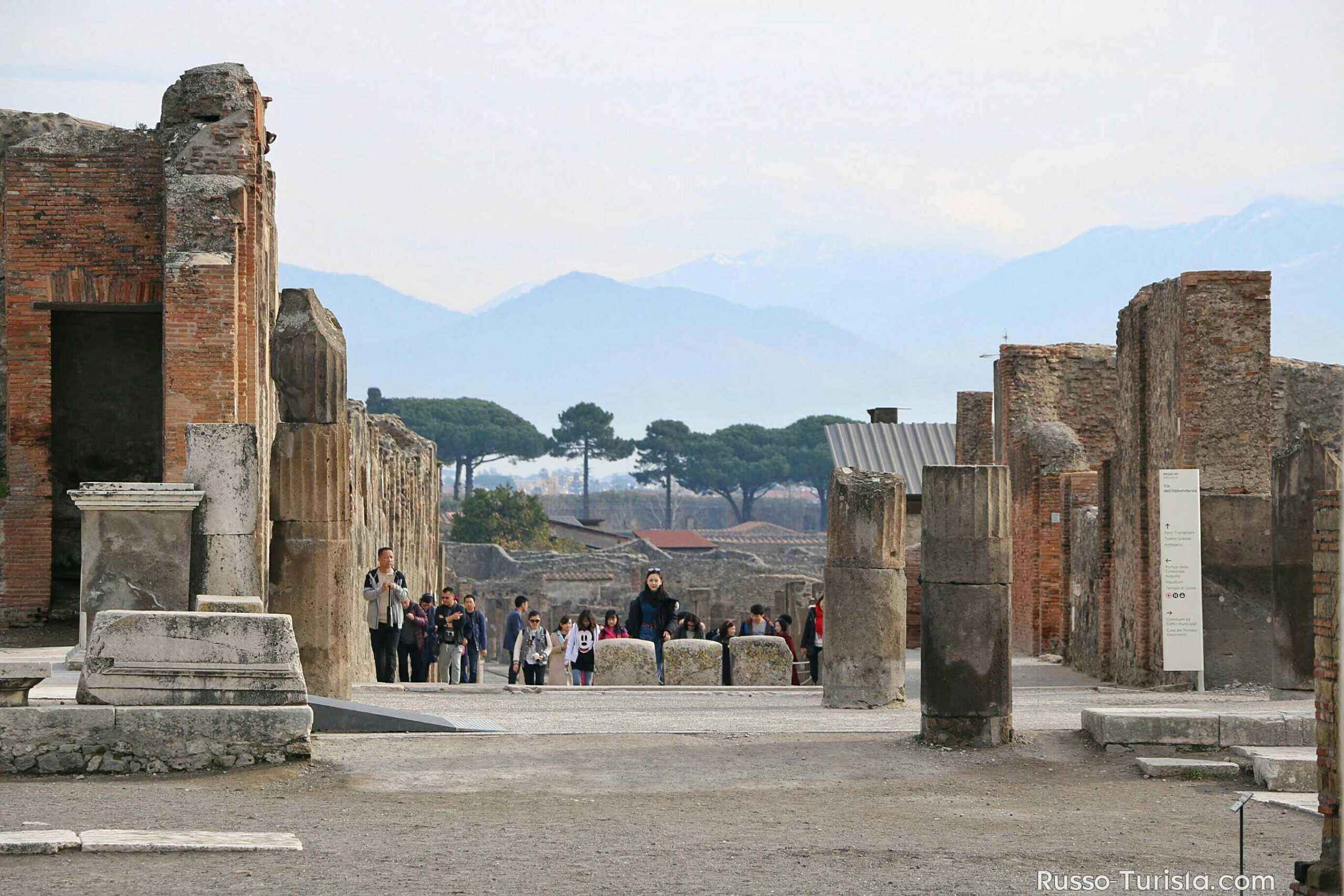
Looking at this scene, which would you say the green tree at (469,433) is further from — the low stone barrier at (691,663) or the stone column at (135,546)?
the stone column at (135,546)

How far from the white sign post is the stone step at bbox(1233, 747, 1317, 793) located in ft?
16.6

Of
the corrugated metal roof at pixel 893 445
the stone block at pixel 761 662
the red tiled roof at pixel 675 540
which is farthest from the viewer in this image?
the red tiled roof at pixel 675 540

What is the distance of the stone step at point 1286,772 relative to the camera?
8688mm

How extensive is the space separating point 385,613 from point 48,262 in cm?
574

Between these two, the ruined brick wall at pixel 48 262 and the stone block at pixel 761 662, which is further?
the ruined brick wall at pixel 48 262

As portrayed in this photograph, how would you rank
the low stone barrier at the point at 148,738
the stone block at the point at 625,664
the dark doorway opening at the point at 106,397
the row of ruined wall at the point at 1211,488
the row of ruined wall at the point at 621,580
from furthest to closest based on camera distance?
the row of ruined wall at the point at 621,580
the dark doorway opening at the point at 106,397
the stone block at the point at 625,664
the row of ruined wall at the point at 1211,488
the low stone barrier at the point at 148,738

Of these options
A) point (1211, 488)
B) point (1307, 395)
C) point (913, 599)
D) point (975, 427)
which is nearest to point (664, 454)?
point (975, 427)

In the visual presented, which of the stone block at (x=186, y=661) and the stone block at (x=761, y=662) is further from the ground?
the stone block at (x=186, y=661)

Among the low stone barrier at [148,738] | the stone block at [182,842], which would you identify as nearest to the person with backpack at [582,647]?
the low stone barrier at [148,738]

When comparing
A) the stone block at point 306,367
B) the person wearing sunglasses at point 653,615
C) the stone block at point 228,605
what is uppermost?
the stone block at point 306,367

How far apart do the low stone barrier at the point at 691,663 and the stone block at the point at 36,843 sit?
9.58m

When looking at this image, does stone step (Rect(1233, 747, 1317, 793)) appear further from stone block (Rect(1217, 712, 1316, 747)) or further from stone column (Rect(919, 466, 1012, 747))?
stone column (Rect(919, 466, 1012, 747))

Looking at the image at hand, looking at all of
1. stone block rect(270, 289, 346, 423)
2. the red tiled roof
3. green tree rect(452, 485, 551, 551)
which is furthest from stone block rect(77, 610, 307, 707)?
green tree rect(452, 485, 551, 551)

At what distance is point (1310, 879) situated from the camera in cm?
554
